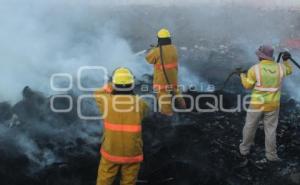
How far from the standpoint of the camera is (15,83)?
8305 millimetres

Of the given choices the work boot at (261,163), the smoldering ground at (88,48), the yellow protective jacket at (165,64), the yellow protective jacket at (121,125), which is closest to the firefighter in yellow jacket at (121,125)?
the yellow protective jacket at (121,125)

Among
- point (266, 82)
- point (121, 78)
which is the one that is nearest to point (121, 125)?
point (121, 78)

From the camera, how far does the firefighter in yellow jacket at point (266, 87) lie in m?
6.60

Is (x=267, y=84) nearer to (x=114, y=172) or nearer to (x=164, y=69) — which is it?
Answer: (x=164, y=69)

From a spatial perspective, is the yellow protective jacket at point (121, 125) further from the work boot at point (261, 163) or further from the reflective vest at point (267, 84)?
the work boot at point (261, 163)

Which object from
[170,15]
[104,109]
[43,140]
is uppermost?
[170,15]

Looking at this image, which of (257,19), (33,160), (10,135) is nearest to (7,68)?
(10,135)

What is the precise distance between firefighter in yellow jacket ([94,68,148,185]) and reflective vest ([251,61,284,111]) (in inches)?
77.1

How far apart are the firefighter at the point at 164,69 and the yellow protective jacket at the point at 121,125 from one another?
2.62 metres

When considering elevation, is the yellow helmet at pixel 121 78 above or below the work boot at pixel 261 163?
above

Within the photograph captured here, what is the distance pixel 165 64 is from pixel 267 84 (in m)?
2.05

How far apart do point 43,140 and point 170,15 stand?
9116mm

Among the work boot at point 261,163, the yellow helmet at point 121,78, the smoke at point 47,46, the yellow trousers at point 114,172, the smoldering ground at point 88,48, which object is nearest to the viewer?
the yellow helmet at point 121,78

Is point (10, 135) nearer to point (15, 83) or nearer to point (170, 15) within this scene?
point (15, 83)
